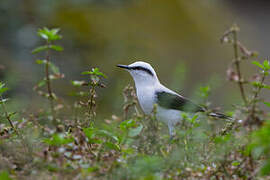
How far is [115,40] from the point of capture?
31.8 feet

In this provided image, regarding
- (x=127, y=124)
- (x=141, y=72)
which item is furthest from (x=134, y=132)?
(x=141, y=72)

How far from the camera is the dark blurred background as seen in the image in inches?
328

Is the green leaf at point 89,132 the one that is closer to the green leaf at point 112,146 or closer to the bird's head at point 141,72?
the green leaf at point 112,146

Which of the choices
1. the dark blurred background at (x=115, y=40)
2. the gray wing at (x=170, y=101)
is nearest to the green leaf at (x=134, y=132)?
the gray wing at (x=170, y=101)

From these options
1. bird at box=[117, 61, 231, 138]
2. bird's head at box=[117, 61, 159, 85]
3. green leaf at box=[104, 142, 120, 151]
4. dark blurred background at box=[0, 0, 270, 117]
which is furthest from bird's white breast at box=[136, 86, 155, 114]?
dark blurred background at box=[0, 0, 270, 117]

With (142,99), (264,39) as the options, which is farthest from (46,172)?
(264,39)

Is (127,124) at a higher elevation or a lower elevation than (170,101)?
lower

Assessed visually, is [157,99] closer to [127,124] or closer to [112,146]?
[112,146]

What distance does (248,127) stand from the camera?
2.12 metres

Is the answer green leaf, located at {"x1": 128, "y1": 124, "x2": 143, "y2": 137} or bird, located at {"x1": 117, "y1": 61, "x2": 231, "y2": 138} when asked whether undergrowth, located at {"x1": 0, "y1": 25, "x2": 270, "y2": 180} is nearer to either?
green leaf, located at {"x1": 128, "y1": 124, "x2": 143, "y2": 137}

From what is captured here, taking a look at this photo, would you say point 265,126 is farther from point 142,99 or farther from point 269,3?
point 269,3

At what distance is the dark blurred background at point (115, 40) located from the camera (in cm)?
834

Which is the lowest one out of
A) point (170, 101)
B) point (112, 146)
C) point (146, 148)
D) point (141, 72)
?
point (146, 148)

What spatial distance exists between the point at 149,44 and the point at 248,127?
8047 millimetres
